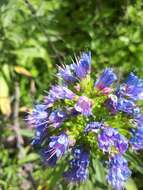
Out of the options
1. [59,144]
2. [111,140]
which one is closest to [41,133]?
[59,144]

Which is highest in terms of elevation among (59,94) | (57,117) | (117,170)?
(59,94)

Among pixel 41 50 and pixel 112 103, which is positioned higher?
pixel 41 50

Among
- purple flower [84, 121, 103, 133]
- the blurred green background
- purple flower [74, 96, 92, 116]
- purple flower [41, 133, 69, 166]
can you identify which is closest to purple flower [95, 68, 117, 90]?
purple flower [74, 96, 92, 116]

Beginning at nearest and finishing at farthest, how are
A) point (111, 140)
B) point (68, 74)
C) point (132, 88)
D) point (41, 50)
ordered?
point (111, 140), point (132, 88), point (68, 74), point (41, 50)

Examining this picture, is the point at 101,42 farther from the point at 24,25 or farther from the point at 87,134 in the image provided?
the point at 87,134

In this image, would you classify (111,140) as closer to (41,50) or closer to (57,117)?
(57,117)

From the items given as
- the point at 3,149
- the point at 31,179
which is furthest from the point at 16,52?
the point at 31,179
